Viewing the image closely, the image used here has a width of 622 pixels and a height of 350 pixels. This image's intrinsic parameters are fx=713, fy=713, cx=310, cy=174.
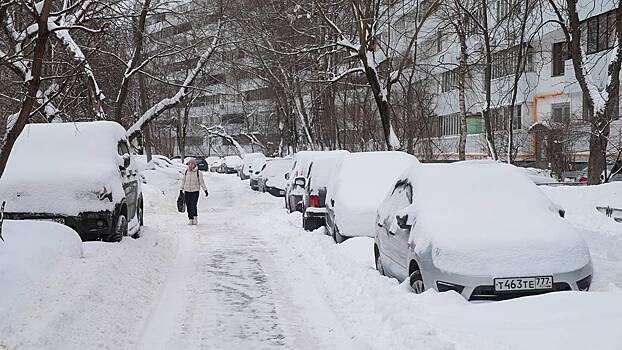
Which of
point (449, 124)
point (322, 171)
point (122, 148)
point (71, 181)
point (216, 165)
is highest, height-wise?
point (449, 124)

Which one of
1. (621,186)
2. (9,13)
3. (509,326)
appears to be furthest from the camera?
(621,186)

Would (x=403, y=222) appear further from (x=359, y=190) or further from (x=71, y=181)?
(x=71, y=181)

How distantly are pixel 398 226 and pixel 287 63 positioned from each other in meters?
25.9

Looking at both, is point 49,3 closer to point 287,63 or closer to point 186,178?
point 186,178

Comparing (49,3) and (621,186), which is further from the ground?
(49,3)

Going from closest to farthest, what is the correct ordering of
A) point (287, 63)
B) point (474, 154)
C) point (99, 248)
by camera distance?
point (99, 248), point (287, 63), point (474, 154)

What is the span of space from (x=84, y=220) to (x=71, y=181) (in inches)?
25.6

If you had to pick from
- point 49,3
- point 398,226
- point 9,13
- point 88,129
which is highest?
point 9,13

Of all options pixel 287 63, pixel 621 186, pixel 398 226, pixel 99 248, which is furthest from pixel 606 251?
pixel 287 63

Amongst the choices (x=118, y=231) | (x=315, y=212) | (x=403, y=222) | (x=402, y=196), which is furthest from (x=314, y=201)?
(x=403, y=222)

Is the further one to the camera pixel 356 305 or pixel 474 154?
pixel 474 154

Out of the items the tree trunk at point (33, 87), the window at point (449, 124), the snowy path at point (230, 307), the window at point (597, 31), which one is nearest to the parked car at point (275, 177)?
the window at point (597, 31)

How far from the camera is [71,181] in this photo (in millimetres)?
11156

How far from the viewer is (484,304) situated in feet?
22.0
